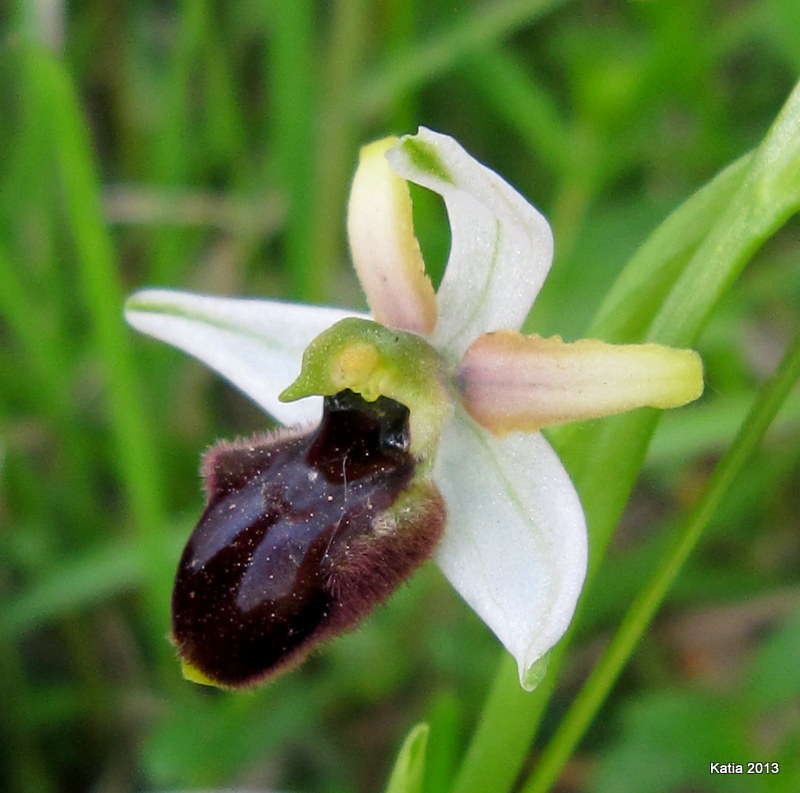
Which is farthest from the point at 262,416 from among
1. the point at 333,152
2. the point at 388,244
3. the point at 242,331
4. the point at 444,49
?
the point at 388,244

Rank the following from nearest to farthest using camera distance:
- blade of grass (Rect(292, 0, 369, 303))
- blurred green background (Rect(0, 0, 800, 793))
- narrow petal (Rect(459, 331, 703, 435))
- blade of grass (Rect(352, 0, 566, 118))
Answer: narrow petal (Rect(459, 331, 703, 435))
blurred green background (Rect(0, 0, 800, 793))
blade of grass (Rect(292, 0, 369, 303))
blade of grass (Rect(352, 0, 566, 118))

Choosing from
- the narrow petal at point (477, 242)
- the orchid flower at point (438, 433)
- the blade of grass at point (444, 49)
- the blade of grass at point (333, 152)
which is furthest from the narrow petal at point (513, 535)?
the blade of grass at point (444, 49)

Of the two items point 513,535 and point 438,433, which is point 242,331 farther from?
point 513,535

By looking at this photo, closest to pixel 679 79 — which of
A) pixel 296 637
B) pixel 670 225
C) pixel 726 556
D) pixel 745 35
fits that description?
pixel 745 35

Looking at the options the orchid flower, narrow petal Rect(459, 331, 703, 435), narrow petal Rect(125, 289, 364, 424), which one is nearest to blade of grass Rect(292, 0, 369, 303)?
narrow petal Rect(125, 289, 364, 424)

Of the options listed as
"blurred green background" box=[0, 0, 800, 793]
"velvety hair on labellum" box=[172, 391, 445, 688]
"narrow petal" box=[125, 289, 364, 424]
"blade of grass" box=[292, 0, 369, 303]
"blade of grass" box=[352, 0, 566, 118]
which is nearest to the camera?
"velvety hair on labellum" box=[172, 391, 445, 688]

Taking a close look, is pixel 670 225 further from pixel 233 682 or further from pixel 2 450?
pixel 2 450

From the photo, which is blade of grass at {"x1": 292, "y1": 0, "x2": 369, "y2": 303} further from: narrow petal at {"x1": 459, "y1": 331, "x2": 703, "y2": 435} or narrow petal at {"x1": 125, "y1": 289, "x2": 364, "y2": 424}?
narrow petal at {"x1": 459, "y1": 331, "x2": 703, "y2": 435}

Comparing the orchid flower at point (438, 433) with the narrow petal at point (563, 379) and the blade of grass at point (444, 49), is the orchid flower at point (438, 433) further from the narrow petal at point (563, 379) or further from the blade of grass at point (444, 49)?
the blade of grass at point (444, 49)
